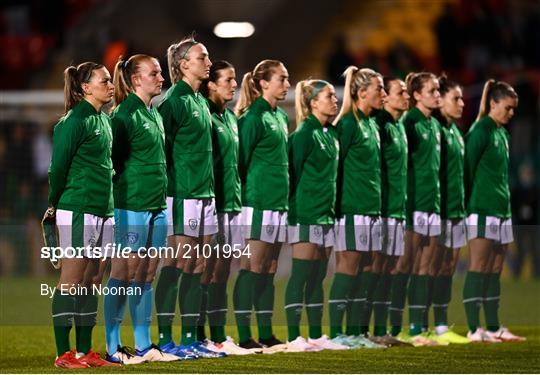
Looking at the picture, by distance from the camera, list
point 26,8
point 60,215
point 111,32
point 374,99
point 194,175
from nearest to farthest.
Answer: point 60,215
point 194,175
point 374,99
point 111,32
point 26,8

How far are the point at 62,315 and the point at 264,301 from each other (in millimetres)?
1887

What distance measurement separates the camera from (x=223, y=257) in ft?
36.4

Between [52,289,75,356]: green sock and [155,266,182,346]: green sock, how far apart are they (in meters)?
0.77

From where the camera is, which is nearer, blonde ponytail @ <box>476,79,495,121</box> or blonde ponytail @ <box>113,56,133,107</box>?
blonde ponytail @ <box>113,56,133,107</box>

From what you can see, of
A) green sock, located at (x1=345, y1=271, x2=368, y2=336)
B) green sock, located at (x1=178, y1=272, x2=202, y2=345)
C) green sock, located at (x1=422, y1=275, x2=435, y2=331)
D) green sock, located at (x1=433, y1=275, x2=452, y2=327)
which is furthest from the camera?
→ green sock, located at (x1=433, y1=275, x2=452, y2=327)

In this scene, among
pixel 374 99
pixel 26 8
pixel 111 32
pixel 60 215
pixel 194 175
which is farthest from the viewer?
pixel 26 8

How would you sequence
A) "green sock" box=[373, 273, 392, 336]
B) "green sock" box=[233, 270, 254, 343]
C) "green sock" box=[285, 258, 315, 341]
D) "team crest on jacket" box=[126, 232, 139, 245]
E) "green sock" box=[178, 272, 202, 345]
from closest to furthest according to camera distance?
"team crest on jacket" box=[126, 232, 139, 245]
"green sock" box=[178, 272, 202, 345]
"green sock" box=[233, 270, 254, 343]
"green sock" box=[285, 258, 315, 341]
"green sock" box=[373, 273, 392, 336]

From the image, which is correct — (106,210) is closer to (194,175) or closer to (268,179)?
(194,175)

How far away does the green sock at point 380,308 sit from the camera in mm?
12273

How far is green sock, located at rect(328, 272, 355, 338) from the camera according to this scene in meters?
11.9

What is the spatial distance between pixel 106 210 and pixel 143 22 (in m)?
Result: 14.2

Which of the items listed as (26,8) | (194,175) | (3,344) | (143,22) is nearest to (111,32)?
(143,22)

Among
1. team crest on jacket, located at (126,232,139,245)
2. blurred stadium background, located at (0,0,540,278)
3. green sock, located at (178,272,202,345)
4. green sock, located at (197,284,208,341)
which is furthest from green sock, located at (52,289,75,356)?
blurred stadium background, located at (0,0,540,278)

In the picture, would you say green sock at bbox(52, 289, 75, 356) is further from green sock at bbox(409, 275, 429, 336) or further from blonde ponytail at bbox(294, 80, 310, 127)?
green sock at bbox(409, 275, 429, 336)
